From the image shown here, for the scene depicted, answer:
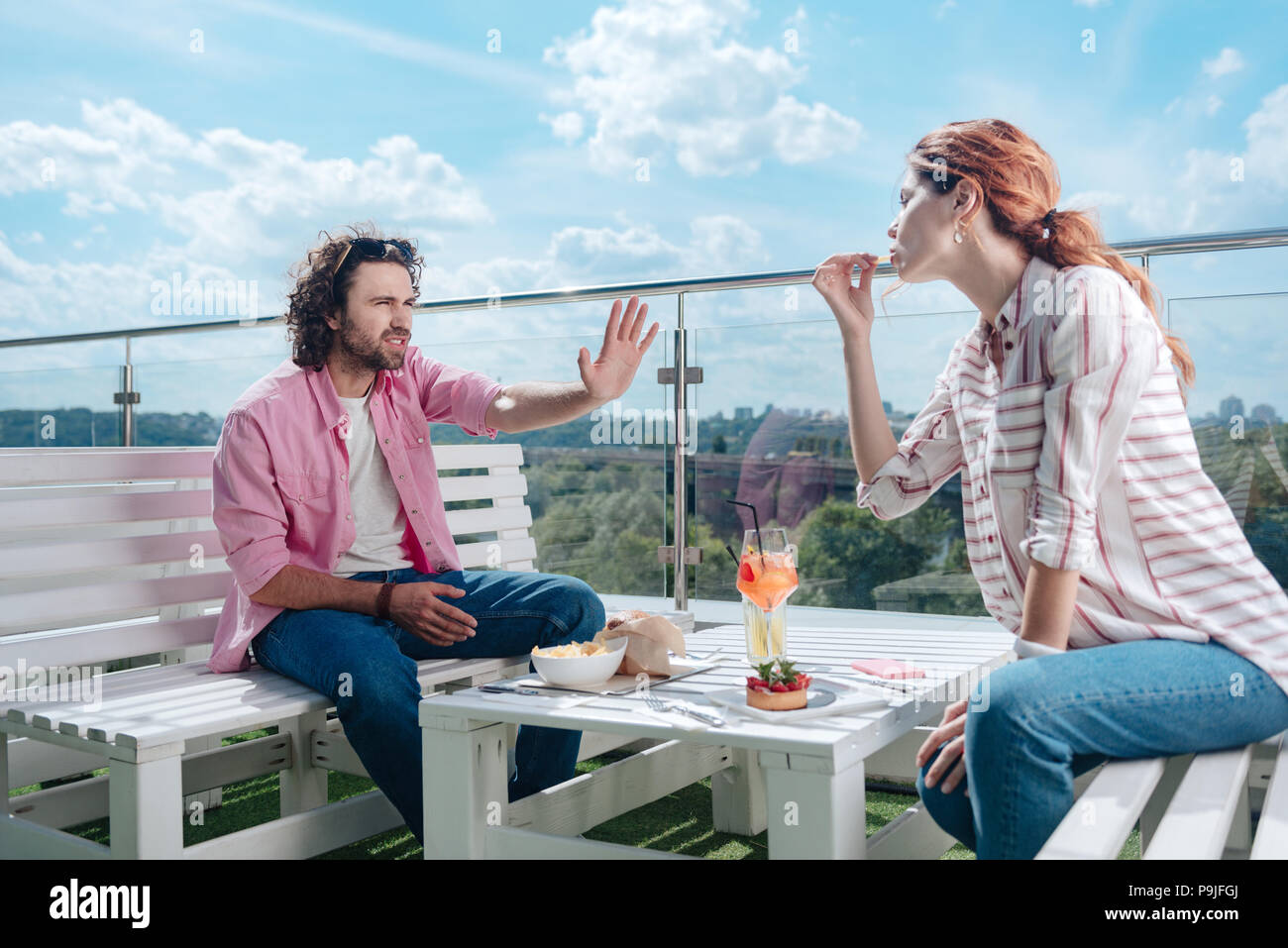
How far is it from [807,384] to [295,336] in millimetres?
1759

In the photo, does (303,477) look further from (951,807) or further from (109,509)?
(951,807)

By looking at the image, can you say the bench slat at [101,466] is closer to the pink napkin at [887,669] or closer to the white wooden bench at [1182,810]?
the pink napkin at [887,669]

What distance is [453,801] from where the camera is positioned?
168cm

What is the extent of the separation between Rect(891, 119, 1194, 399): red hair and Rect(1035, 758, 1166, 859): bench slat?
0.61m

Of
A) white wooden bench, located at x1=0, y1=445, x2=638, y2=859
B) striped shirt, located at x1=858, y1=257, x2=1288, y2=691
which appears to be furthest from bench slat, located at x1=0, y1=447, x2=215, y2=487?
striped shirt, located at x1=858, y1=257, x2=1288, y2=691

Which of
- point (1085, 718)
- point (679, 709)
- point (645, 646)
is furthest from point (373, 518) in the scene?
point (1085, 718)

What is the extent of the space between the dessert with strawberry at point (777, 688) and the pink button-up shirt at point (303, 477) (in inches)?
40.9

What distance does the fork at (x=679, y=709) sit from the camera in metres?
1.46

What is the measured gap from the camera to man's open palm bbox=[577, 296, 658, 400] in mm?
2340

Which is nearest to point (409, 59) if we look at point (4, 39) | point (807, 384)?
point (4, 39)

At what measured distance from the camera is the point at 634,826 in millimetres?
2600

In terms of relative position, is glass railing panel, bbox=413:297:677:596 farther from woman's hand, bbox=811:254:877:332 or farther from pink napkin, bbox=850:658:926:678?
pink napkin, bbox=850:658:926:678
